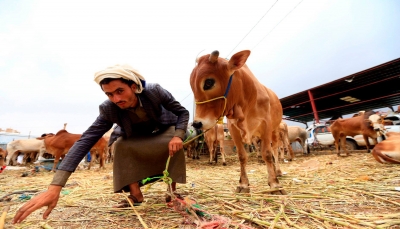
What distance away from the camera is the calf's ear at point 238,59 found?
2195mm

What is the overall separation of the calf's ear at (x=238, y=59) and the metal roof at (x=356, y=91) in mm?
10191

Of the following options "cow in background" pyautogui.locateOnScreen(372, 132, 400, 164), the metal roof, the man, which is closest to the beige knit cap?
the man

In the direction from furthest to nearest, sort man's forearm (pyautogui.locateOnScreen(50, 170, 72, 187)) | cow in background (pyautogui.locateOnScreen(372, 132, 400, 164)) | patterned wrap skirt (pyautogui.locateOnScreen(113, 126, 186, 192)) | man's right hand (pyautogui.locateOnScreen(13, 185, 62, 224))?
cow in background (pyautogui.locateOnScreen(372, 132, 400, 164)) → patterned wrap skirt (pyautogui.locateOnScreen(113, 126, 186, 192)) → man's forearm (pyautogui.locateOnScreen(50, 170, 72, 187)) → man's right hand (pyautogui.locateOnScreen(13, 185, 62, 224))

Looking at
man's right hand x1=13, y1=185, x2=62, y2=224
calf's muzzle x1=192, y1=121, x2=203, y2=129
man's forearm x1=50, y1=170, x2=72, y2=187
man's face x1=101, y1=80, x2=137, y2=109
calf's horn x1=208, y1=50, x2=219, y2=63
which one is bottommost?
man's right hand x1=13, y1=185, x2=62, y2=224

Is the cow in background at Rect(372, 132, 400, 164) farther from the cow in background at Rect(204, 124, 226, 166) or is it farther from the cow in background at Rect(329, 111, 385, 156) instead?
the cow in background at Rect(204, 124, 226, 166)

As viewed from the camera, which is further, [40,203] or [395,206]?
[395,206]

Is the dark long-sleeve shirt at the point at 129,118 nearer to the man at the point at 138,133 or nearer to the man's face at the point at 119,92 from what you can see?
the man at the point at 138,133

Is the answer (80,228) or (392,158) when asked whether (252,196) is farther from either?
(392,158)

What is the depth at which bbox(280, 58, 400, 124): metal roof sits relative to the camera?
10.6 metres

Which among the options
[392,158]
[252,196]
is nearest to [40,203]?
[252,196]

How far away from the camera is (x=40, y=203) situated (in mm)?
1377

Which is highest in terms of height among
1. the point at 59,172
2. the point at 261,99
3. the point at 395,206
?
the point at 261,99

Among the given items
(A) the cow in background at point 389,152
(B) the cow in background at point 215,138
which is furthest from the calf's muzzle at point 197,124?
(B) the cow in background at point 215,138

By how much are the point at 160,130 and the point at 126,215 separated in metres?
0.83
